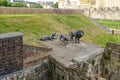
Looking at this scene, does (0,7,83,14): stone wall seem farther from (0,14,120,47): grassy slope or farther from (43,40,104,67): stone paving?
(43,40,104,67): stone paving

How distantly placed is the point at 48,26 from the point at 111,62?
17.4 meters

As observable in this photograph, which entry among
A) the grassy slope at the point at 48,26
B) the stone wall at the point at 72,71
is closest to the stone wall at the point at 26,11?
the grassy slope at the point at 48,26

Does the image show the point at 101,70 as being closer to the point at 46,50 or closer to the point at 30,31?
the point at 46,50

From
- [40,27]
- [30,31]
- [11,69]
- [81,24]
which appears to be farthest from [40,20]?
[11,69]

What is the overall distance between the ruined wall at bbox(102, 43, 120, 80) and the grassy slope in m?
10.0

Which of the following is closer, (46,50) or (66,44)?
(46,50)

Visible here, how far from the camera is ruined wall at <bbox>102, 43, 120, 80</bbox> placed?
1367 cm

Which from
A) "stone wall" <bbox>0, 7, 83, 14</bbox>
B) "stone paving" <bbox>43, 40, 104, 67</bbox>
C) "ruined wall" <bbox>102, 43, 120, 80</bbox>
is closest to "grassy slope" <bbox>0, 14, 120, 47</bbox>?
"stone wall" <bbox>0, 7, 83, 14</bbox>

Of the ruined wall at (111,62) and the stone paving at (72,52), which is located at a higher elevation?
the stone paving at (72,52)

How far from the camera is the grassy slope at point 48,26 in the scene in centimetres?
2542

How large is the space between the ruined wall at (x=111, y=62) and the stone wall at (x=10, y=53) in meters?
6.93

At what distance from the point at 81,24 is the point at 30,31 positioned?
529 inches

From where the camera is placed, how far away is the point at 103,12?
227 feet

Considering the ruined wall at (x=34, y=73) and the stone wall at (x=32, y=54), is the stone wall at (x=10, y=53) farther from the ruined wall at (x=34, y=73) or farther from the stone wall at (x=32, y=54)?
the stone wall at (x=32, y=54)
